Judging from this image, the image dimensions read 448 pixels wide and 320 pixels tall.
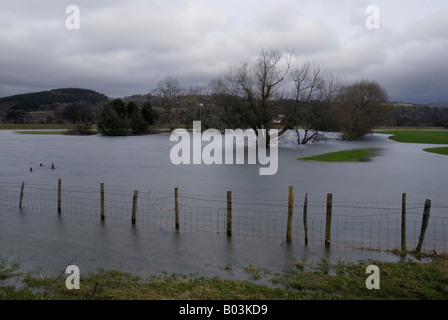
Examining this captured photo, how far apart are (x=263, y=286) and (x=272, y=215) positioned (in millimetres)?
6594

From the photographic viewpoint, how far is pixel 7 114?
188m

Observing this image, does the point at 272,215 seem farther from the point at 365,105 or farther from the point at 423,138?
the point at 365,105

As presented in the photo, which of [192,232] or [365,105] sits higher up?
[365,105]

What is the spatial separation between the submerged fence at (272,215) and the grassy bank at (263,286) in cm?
216

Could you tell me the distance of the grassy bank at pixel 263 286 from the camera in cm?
693

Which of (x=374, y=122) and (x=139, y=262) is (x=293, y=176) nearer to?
(x=139, y=262)

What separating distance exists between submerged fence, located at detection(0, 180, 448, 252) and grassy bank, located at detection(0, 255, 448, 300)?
7.09 ft

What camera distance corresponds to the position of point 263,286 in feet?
24.7

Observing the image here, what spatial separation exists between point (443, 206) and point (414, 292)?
993cm

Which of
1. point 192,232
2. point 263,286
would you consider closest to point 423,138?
point 192,232

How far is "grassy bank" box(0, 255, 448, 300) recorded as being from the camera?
22.7 ft

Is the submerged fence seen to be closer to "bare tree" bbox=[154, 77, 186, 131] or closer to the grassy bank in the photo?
the grassy bank

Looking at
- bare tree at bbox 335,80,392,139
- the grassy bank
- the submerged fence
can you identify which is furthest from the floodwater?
bare tree at bbox 335,80,392,139
